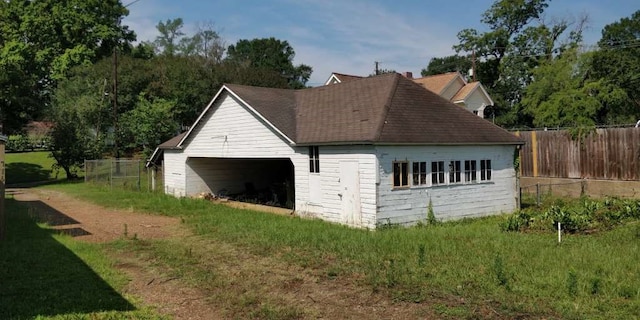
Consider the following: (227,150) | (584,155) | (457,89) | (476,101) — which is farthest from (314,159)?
(476,101)

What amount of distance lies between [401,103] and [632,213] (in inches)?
298

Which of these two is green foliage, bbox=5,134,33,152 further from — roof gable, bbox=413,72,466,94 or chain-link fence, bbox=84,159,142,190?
roof gable, bbox=413,72,466,94

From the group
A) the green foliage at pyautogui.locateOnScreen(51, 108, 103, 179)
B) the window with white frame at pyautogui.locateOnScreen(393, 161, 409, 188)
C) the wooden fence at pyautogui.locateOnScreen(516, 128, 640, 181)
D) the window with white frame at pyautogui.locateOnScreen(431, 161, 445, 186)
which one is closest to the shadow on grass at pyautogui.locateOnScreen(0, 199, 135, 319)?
the window with white frame at pyautogui.locateOnScreen(393, 161, 409, 188)

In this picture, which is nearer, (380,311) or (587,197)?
(380,311)

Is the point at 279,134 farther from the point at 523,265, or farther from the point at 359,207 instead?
the point at 523,265

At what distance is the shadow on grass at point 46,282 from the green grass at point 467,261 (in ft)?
5.36

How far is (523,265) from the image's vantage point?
9.05 meters

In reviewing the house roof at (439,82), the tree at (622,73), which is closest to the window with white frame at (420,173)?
the house roof at (439,82)

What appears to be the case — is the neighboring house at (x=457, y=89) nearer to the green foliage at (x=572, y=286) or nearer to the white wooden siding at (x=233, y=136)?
the white wooden siding at (x=233, y=136)

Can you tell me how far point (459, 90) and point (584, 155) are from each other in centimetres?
1397

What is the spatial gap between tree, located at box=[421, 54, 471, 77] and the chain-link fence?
57419 millimetres

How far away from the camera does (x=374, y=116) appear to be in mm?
16078

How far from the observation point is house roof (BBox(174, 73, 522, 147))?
15.7 m

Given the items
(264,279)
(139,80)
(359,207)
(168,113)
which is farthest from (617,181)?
(139,80)
